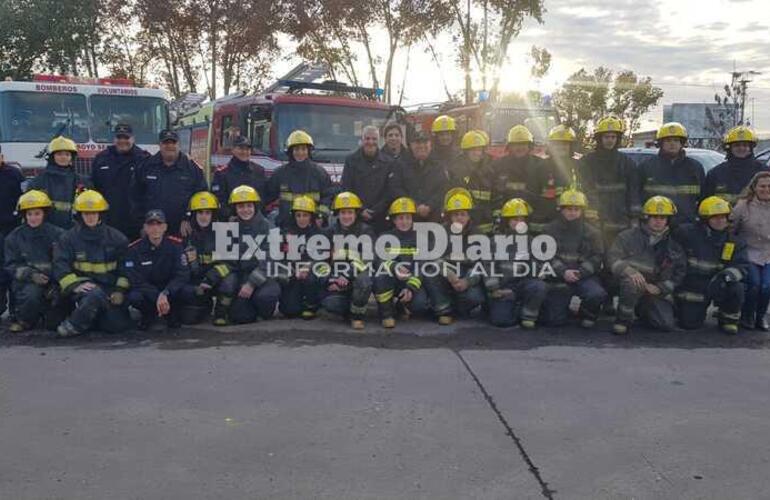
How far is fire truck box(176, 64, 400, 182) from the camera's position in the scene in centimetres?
922

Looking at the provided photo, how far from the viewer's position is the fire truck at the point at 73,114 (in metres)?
9.85

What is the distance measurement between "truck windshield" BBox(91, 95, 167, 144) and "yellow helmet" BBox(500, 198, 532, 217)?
21.2 ft

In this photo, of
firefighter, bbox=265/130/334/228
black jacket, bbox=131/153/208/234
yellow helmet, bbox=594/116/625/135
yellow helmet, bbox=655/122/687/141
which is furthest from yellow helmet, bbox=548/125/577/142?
black jacket, bbox=131/153/208/234

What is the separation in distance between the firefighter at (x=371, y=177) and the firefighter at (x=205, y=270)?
1.37 meters

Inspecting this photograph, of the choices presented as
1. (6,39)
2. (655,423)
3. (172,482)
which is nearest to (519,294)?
(655,423)

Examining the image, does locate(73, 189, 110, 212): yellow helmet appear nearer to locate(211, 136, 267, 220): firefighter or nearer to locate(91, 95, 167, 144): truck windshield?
locate(211, 136, 267, 220): firefighter

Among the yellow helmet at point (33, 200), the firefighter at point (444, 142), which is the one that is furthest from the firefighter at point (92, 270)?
the firefighter at point (444, 142)

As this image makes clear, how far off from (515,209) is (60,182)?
14.1 ft

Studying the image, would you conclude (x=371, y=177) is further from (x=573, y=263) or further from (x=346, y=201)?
(x=573, y=263)

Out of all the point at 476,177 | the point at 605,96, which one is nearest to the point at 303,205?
the point at 476,177

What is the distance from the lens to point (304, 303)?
6.61m

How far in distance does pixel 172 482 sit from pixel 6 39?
74.8 ft

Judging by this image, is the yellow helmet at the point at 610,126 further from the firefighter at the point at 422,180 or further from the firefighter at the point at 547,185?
the firefighter at the point at 422,180

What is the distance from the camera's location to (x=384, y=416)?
4090 mm
